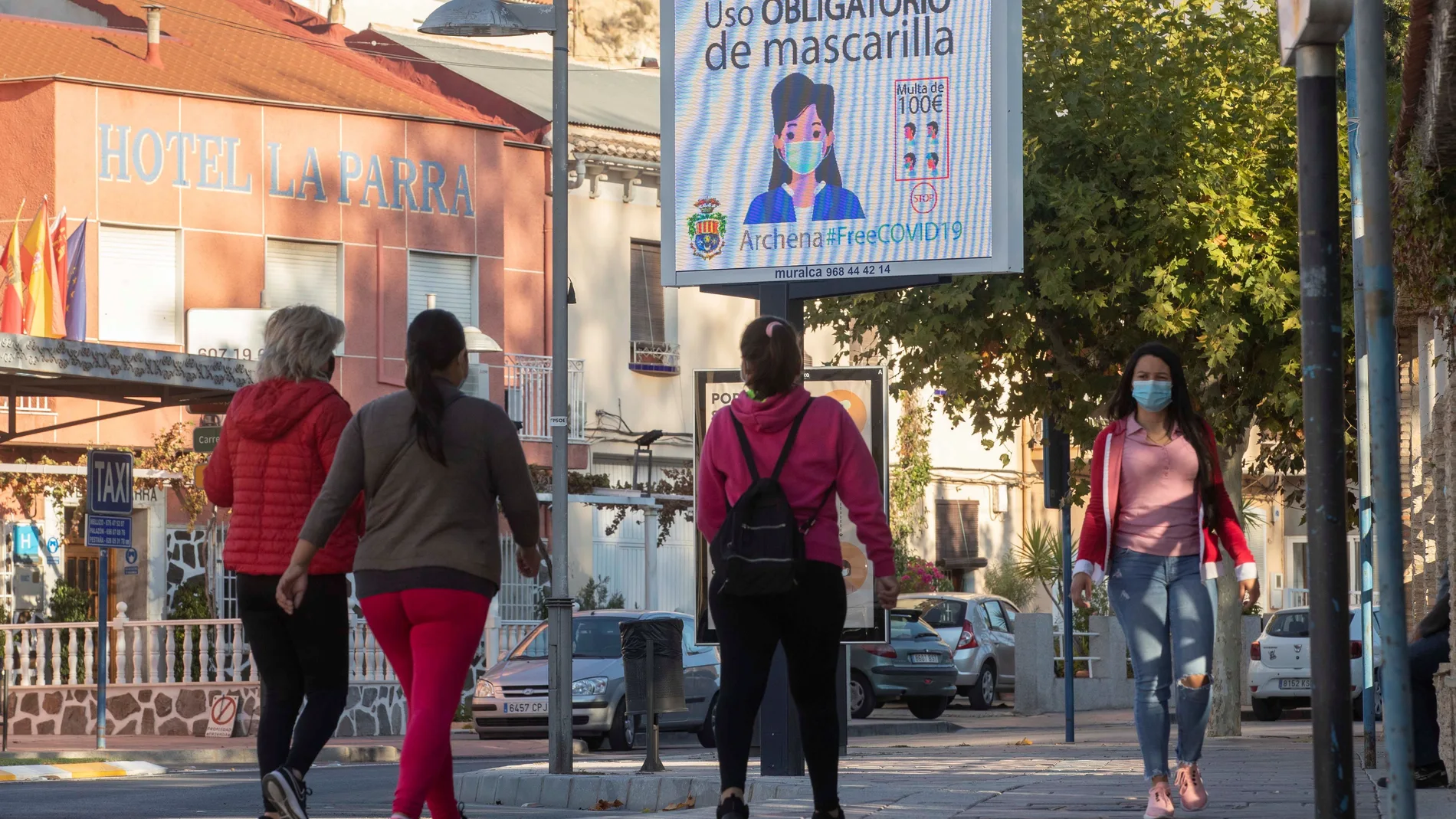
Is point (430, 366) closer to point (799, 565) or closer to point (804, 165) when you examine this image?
point (799, 565)

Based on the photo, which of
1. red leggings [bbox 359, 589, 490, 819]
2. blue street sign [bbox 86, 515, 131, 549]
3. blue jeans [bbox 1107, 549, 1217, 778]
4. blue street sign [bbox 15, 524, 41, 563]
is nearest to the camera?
red leggings [bbox 359, 589, 490, 819]

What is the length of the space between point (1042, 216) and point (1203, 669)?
10425 millimetres

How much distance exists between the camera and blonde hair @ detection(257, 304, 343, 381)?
8.11m

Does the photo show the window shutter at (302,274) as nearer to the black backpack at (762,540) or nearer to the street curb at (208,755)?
the street curb at (208,755)

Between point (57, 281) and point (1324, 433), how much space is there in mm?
24112

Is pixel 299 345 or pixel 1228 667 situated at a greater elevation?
pixel 299 345

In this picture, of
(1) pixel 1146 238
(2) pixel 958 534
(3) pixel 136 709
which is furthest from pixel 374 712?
(2) pixel 958 534

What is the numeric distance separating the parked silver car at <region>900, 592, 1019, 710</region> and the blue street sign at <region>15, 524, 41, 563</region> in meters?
11.6

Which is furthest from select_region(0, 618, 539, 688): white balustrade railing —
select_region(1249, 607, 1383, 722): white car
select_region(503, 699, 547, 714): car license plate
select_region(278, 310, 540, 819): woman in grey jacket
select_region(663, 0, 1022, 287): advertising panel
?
select_region(278, 310, 540, 819): woman in grey jacket

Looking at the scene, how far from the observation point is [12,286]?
27.1 m

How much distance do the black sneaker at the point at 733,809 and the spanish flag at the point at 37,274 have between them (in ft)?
70.8

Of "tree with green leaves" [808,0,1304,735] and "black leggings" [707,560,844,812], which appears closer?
"black leggings" [707,560,844,812]

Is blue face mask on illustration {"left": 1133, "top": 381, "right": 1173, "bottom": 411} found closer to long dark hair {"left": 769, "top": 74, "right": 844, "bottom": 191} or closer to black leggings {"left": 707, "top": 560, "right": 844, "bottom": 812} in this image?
black leggings {"left": 707, "top": 560, "right": 844, "bottom": 812}

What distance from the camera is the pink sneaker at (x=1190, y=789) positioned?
851 cm
